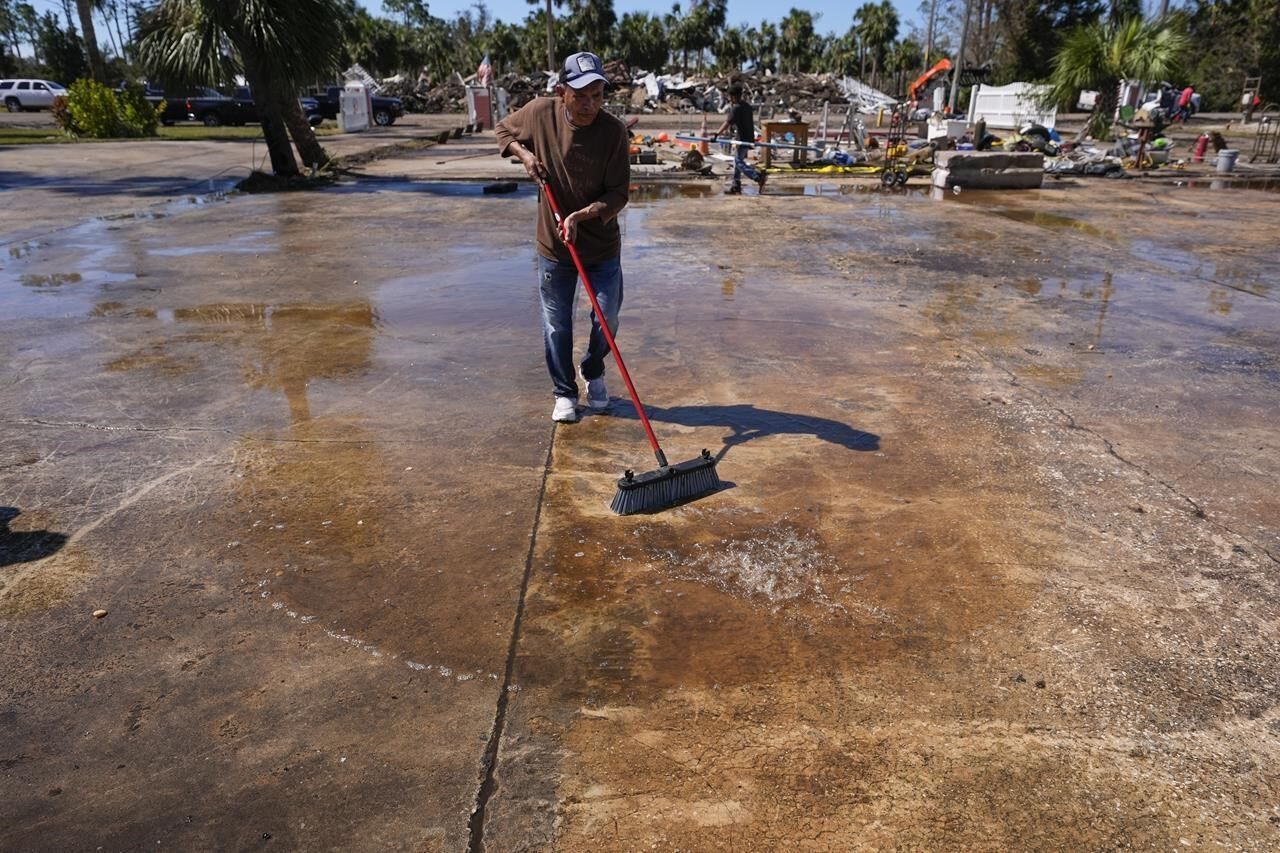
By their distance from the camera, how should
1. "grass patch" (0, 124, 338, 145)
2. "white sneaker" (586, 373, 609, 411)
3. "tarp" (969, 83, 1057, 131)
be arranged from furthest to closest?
"tarp" (969, 83, 1057, 131) → "grass patch" (0, 124, 338, 145) → "white sneaker" (586, 373, 609, 411)

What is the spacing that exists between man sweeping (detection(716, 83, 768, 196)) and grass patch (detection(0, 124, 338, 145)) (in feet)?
65.5

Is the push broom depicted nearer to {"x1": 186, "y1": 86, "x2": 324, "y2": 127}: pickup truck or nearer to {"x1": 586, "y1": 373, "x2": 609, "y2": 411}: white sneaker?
{"x1": 586, "y1": 373, "x2": 609, "y2": 411}: white sneaker

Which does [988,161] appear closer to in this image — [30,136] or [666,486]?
[666,486]

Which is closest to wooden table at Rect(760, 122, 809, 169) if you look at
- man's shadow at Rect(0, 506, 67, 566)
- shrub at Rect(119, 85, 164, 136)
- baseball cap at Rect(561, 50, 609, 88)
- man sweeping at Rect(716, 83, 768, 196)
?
man sweeping at Rect(716, 83, 768, 196)

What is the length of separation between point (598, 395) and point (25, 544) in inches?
108

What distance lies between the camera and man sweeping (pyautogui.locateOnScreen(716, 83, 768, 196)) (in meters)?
15.4

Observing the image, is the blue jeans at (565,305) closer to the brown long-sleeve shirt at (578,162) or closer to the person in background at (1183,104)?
the brown long-sleeve shirt at (578,162)

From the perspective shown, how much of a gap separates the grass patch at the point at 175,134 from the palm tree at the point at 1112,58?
24.6 metres

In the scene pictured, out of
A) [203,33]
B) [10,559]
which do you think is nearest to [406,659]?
[10,559]

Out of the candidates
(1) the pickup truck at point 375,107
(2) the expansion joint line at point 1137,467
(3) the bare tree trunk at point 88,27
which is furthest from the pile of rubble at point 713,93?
(2) the expansion joint line at point 1137,467

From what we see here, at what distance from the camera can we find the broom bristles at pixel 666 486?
3.75 m

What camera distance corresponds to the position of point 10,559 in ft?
11.1

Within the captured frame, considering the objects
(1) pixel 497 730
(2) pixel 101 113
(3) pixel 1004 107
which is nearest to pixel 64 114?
(2) pixel 101 113

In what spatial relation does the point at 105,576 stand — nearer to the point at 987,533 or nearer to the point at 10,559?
the point at 10,559
